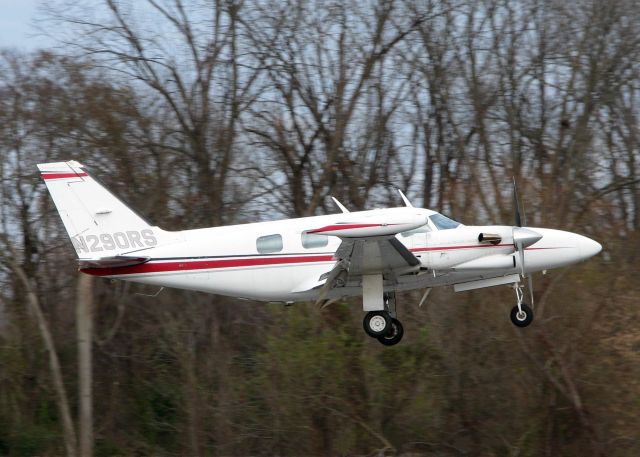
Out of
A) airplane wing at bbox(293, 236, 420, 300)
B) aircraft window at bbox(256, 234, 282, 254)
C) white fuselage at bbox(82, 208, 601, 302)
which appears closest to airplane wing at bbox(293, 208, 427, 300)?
airplane wing at bbox(293, 236, 420, 300)

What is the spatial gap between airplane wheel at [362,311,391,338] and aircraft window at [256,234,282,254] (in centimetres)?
177

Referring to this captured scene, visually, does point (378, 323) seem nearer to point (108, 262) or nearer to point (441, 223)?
point (441, 223)

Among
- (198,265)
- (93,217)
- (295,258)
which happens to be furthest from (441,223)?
(93,217)

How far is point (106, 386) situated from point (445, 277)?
14.0 metres

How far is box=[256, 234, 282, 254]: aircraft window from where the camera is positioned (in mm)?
14562

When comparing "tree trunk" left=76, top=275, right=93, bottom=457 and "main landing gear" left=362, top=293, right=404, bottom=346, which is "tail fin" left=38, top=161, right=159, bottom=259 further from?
"tree trunk" left=76, top=275, right=93, bottom=457

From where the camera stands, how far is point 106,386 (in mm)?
25828

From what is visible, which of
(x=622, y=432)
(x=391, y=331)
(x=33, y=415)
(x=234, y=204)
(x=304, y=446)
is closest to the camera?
(x=391, y=331)

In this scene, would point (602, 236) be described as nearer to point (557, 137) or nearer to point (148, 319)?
point (557, 137)

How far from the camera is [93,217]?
15234mm

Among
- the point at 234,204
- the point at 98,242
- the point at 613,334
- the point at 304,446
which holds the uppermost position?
the point at 234,204

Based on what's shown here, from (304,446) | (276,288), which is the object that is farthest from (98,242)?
(304,446)

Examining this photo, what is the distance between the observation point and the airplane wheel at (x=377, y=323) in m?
14.5

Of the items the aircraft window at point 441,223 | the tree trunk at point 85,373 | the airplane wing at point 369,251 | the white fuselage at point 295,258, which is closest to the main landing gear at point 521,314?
the white fuselage at point 295,258
